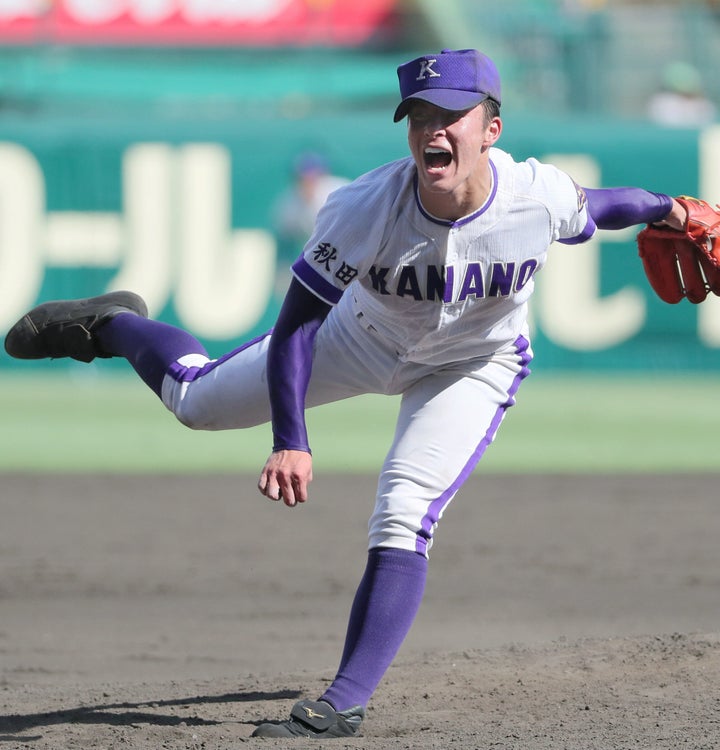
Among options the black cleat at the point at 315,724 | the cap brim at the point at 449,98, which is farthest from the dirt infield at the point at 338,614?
the cap brim at the point at 449,98

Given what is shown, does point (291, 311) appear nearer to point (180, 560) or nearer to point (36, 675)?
point (36, 675)

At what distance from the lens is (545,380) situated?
1173 centimetres

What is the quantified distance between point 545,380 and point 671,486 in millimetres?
3404

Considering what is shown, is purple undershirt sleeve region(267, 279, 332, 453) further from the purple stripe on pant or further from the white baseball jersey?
the purple stripe on pant

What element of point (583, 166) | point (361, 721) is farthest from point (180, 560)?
point (583, 166)

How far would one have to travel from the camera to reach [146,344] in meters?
4.50

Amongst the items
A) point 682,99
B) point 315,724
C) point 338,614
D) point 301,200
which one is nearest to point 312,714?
point 315,724

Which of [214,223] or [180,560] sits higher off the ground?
[214,223]

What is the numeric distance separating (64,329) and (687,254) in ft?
6.80

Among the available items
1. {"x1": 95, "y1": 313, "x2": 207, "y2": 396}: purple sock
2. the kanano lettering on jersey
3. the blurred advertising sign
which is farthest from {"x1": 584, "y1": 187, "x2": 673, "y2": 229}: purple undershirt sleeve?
the blurred advertising sign

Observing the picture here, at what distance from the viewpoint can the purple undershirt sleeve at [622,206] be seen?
3.96m

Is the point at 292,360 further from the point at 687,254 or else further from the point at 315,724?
the point at 687,254

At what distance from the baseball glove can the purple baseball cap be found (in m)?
0.99

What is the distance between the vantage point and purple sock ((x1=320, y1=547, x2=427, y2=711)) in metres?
3.68
